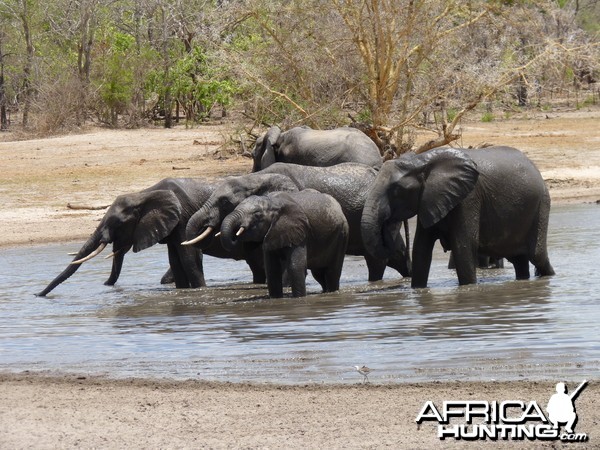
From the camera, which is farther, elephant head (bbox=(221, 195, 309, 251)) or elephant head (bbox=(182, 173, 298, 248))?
elephant head (bbox=(182, 173, 298, 248))

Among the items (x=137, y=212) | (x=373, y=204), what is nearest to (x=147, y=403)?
(x=373, y=204)

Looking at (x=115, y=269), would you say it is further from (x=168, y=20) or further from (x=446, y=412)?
(x=168, y=20)

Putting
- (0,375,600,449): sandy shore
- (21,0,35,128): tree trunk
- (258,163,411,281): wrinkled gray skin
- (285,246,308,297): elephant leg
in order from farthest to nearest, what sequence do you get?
1. (21,0,35,128): tree trunk
2. (258,163,411,281): wrinkled gray skin
3. (285,246,308,297): elephant leg
4. (0,375,600,449): sandy shore

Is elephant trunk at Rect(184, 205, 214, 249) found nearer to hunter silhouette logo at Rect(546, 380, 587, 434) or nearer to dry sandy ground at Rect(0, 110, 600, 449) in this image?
dry sandy ground at Rect(0, 110, 600, 449)

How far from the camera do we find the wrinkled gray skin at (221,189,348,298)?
11.2 meters

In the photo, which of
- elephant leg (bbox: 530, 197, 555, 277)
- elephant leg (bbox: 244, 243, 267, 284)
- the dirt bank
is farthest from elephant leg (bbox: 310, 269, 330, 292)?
the dirt bank

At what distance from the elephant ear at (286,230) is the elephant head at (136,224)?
5.33 feet

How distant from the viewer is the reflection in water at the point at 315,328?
7.88 meters

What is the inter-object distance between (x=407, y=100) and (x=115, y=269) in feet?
29.0

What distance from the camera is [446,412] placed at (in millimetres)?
6277

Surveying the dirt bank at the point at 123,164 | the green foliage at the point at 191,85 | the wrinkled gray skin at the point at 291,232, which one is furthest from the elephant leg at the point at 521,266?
the green foliage at the point at 191,85

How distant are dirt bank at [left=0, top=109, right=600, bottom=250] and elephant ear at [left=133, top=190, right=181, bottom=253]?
5.37 m

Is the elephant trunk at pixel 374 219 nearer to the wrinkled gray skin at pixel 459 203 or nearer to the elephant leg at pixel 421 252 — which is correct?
the wrinkled gray skin at pixel 459 203

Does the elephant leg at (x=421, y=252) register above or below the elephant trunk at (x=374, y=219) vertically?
below
